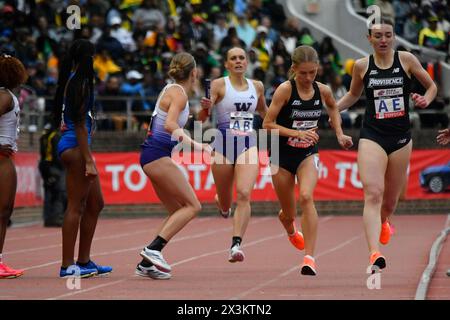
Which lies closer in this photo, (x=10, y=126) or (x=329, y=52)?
(x=10, y=126)

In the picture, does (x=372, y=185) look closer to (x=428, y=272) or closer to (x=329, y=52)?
(x=428, y=272)

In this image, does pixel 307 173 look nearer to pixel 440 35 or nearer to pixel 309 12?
pixel 440 35

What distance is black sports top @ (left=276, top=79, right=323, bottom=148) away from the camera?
41.9 feet

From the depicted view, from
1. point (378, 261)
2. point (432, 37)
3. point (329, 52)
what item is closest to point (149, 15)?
point (329, 52)

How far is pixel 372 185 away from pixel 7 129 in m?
3.92

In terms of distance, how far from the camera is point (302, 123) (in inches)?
504

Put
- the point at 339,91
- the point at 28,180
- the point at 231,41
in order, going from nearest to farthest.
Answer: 1. the point at 28,180
2. the point at 339,91
3. the point at 231,41

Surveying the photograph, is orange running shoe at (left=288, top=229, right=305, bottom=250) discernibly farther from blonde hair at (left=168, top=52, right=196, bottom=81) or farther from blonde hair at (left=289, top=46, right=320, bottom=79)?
blonde hair at (left=168, top=52, right=196, bottom=81)

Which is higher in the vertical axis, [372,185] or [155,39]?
[155,39]

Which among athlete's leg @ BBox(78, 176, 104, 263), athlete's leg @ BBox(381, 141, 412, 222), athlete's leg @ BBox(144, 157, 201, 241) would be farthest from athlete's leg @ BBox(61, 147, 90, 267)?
athlete's leg @ BBox(381, 141, 412, 222)

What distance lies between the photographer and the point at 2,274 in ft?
40.8

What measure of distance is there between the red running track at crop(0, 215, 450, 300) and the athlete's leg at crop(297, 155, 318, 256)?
41cm

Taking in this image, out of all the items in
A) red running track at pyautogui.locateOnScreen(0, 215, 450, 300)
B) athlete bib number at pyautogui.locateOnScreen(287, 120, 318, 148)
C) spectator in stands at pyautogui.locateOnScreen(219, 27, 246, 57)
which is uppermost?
spectator in stands at pyautogui.locateOnScreen(219, 27, 246, 57)

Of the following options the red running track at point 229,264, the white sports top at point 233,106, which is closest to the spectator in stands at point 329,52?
the red running track at point 229,264
